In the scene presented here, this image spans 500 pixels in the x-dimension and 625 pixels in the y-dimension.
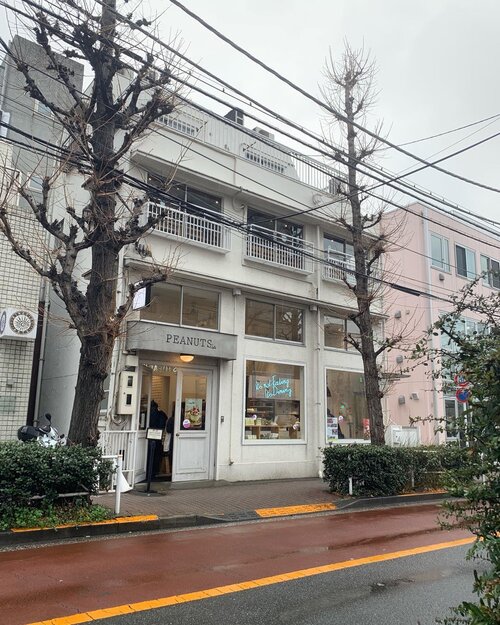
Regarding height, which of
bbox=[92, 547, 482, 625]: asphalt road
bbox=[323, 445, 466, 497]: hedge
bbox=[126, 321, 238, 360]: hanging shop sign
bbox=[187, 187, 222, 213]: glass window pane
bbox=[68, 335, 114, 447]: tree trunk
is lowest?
bbox=[92, 547, 482, 625]: asphalt road

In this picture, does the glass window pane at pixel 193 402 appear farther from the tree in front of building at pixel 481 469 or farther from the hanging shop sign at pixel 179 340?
the tree in front of building at pixel 481 469

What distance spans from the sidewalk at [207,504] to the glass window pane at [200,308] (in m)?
4.00

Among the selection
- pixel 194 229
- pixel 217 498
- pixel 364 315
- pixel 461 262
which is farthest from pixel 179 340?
pixel 461 262

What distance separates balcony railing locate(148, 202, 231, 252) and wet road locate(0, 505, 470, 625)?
7.19 m

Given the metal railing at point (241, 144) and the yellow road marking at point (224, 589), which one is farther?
the metal railing at point (241, 144)

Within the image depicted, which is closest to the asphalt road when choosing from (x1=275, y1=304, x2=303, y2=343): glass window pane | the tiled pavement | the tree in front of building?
the tree in front of building

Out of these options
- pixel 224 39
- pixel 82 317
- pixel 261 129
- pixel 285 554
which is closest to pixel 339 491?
pixel 285 554

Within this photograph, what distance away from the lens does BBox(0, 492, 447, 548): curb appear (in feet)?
24.1

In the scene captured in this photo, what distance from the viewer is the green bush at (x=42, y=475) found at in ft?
25.0

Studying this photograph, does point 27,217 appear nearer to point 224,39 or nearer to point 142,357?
point 142,357

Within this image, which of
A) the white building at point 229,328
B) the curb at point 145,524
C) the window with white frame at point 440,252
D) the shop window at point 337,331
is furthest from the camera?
the window with white frame at point 440,252

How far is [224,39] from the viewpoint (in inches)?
295

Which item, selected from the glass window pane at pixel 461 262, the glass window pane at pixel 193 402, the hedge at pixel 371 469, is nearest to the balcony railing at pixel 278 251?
the glass window pane at pixel 193 402

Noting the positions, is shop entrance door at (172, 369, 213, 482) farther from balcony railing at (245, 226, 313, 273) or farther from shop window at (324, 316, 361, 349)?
shop window at (324, 316, 361, 349)
